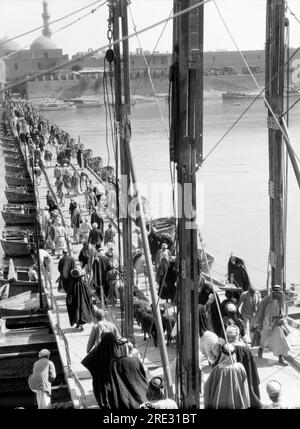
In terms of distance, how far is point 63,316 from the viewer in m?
12.0

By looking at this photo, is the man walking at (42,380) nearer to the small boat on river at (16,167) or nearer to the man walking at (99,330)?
the man walking at (99,330)

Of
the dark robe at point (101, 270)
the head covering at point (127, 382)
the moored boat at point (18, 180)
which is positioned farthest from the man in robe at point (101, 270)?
the moored boat at point (18, 180)

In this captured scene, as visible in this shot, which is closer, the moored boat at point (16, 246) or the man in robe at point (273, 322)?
the man in robe at point (273, 322)

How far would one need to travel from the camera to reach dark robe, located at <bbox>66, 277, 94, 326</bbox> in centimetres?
1105

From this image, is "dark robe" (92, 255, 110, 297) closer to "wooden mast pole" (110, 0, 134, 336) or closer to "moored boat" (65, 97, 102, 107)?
"wooden mast pole" (110, 0, 134, 336)

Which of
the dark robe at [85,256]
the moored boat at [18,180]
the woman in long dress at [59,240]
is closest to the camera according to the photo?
the dark robe at [85,256]

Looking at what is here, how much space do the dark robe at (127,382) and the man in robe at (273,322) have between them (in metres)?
2.02

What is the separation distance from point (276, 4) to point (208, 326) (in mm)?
4272

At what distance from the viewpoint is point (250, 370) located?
7.39 meters

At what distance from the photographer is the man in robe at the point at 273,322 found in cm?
900

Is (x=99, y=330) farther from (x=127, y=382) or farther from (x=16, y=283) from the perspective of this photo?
(x=16, y=283)

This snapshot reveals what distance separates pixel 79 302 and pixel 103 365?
125 inches

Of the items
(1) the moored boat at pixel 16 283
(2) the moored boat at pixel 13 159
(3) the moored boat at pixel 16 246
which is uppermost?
(2) the moored boat at pixel 13 159

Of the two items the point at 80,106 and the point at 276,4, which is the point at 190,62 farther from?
the point at 80,106
